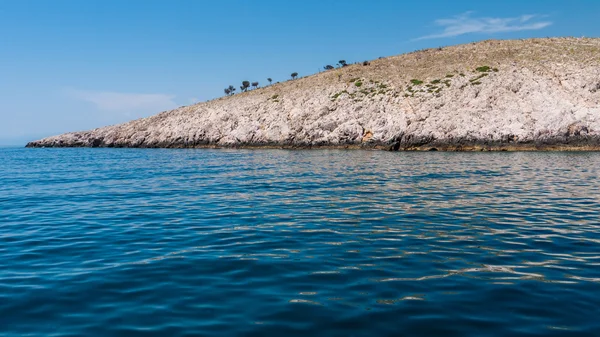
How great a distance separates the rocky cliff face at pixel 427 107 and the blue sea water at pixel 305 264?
5132cm

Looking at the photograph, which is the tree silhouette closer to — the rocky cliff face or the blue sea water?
the rocky cliff face

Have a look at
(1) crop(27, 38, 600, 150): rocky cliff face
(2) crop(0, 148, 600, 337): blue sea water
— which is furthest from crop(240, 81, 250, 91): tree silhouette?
(2) crop(0, 148, 600, 337): blue sea water

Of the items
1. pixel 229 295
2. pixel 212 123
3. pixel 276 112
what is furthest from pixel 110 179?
pixel 212 123

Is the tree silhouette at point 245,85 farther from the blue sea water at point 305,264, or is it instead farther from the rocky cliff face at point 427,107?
the blue sea water at point 305,264

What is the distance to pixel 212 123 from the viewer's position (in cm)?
10594

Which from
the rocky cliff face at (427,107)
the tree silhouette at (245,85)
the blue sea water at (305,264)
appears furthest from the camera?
the tree silhouette at (245,85)

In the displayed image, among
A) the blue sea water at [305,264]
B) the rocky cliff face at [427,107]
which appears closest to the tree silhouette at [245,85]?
the rocky cliff face at [427,107]

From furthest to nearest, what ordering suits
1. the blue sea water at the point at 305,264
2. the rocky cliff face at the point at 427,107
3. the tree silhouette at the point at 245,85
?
the tree silhouette at the point at 245,85 < the rocky cliff face at the point at 427,107 < the blue sea water at the point at 305,264

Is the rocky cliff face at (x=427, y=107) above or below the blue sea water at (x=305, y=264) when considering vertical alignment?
above

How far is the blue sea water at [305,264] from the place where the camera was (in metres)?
8.42

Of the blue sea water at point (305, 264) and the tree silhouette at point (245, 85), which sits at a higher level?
the tree silhouette at point (245, 85)

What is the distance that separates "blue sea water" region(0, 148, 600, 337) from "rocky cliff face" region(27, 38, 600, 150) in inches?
2021

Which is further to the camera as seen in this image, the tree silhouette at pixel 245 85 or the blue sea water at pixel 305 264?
the tree silhouette at pixel 245 85

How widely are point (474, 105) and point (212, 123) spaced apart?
58886 mm
